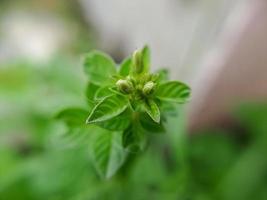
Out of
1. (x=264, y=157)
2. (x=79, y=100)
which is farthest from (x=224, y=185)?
(x=79, y=100)

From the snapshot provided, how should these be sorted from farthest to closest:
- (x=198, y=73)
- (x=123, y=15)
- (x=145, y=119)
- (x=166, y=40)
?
1. (x=123, y=15)
2. (x=166, y=40)
3. (x=198, y=73)
4. (x=145, y=119)

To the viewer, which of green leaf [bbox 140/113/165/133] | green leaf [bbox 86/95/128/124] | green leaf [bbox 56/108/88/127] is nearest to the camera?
green leaf [bbox 86/95/128/124]

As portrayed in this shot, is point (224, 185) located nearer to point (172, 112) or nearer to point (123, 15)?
point (172, 112)

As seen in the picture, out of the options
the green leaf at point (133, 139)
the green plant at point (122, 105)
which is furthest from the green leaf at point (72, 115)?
the green leaf at point (133, 139)

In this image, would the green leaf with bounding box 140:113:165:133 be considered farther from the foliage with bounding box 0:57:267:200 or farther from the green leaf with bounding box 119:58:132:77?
the foliage with bounding box 0:57:267:200

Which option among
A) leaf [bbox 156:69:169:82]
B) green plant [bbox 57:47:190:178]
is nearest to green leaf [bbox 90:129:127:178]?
green plant [bbox 57:47:190:178]

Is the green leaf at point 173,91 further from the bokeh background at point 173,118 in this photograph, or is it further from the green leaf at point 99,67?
the bokeh background at point 173,118

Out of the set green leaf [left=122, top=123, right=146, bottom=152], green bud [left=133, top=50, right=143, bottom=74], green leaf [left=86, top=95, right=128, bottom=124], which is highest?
green bud [left=133, top=50, right=143, bottom=74]
